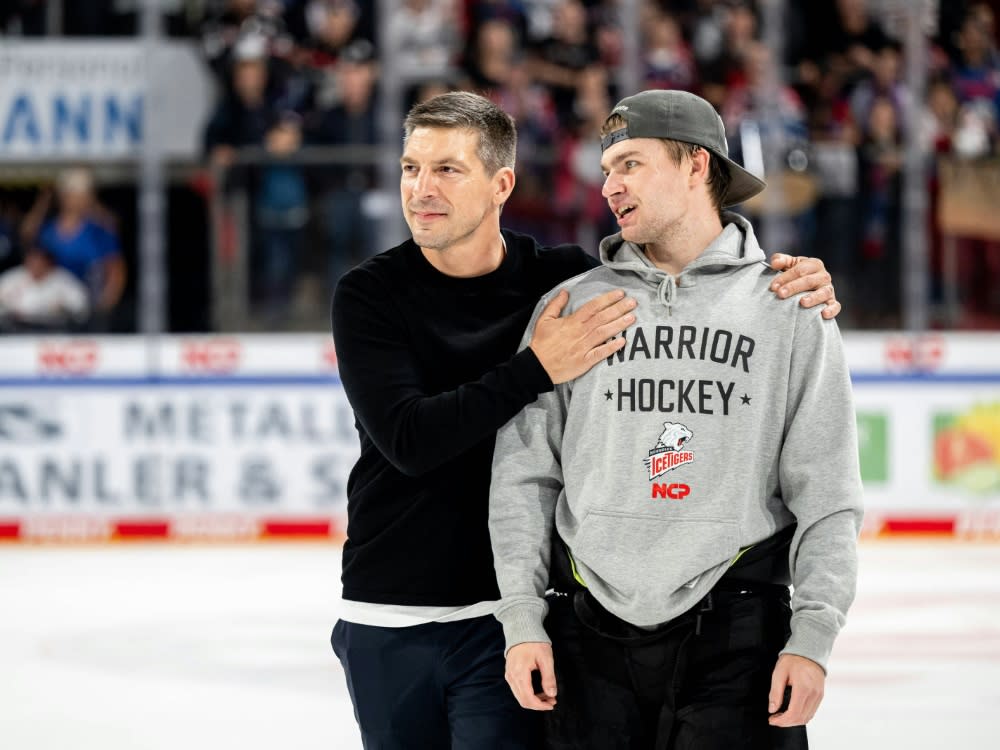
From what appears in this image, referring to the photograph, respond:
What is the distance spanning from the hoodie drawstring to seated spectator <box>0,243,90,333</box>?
5691 millimetres

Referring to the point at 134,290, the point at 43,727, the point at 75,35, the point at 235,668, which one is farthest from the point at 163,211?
the point at 43,727

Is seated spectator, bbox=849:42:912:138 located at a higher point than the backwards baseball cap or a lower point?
higher

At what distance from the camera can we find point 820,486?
204cm

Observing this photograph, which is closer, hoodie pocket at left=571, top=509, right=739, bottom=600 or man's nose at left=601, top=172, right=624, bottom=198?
hoodie pocket at left=571, top=509, right=739, bottom=600

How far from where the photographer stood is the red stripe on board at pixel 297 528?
7.41 m

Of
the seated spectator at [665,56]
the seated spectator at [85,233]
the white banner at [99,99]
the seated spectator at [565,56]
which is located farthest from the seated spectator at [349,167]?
the seated spectator at [665,56]

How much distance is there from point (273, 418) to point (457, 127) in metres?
5.27

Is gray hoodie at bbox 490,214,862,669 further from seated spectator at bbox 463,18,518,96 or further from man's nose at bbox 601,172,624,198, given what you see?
seated spectator at bbox 463,18,518,96

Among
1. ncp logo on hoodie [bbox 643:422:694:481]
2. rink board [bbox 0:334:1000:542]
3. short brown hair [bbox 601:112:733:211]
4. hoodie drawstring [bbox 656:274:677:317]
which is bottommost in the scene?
rink board [bbox 0:334:1000:542]

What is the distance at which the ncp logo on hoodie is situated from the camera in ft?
6.75

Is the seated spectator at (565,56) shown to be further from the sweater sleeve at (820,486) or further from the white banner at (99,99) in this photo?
the sweater sleeve at (820,486)

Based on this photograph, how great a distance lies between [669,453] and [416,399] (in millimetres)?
421

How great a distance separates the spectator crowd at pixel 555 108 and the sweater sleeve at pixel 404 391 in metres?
4.97


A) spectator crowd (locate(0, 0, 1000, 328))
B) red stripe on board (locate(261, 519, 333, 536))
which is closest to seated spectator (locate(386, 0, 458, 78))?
spectator crowd (locate(0, 0, 1000, 328))
